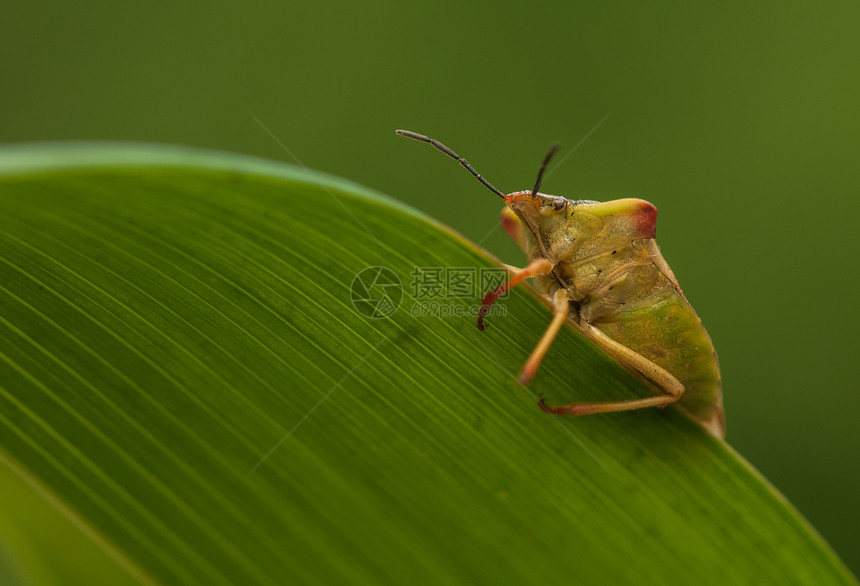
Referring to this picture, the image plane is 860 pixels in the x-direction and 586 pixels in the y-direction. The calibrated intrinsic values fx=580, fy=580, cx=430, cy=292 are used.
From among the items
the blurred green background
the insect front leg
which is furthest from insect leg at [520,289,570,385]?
the blurred green background

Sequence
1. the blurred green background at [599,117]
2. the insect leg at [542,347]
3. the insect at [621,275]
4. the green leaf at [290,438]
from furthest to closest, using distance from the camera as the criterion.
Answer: the blurred green background at [599,117], the insect at [621,275], the insect leg at [542,347], the green leaf at [290,438]

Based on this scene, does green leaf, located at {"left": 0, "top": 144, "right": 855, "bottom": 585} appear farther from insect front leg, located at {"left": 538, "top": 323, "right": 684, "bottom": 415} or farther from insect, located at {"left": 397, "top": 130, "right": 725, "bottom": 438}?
insect, located at {"left": 397, "top": 130, "right": 725, "bottom": 438}

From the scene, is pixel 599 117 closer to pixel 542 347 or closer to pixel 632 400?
pixel 632 400

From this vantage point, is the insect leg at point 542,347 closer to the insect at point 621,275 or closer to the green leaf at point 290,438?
the green leaf at point 290,438

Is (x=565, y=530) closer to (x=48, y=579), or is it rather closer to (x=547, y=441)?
(x=547, y=441)

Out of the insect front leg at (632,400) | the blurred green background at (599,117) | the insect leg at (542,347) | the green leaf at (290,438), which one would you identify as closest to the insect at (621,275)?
the insect front leg at (632,400)

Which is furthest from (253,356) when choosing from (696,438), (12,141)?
(12,141)

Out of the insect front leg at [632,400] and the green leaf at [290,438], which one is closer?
the green leaf at [290,438]

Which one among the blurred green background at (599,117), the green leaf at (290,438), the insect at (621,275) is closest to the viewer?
the green leaf at (290,438)
